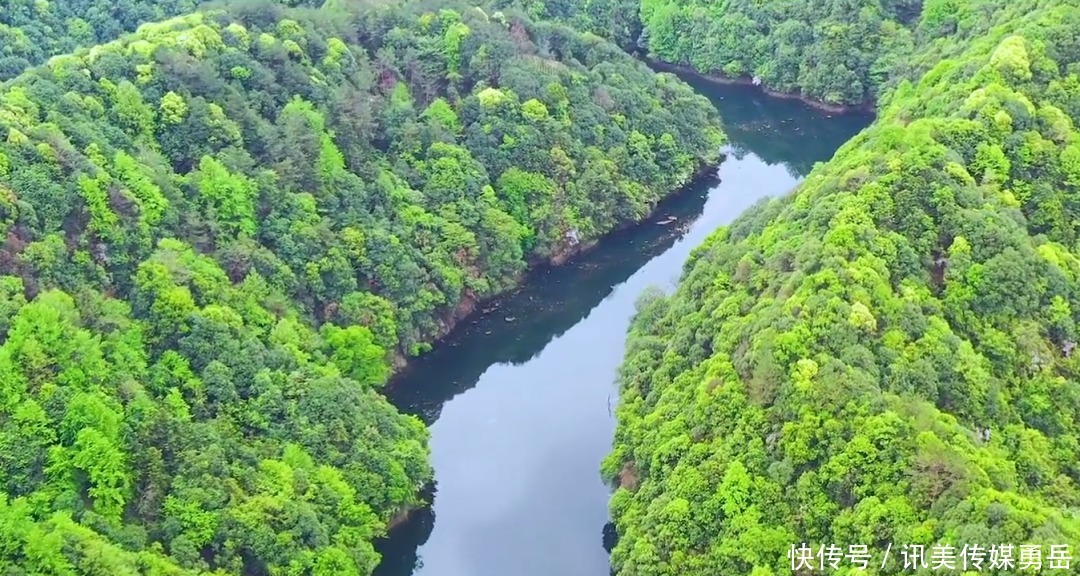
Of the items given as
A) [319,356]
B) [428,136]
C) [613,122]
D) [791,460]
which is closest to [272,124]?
[428,136]

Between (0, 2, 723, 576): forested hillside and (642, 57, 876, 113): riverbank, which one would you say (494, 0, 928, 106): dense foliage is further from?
(0, 2, 723, 576): forested hillside

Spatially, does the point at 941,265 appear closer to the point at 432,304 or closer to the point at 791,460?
the point at 791,460

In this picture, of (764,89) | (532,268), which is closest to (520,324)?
(532,268)

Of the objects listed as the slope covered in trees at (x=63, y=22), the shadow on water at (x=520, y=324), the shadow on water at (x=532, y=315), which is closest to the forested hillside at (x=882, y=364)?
the shadow on water at (x=520, y=324)

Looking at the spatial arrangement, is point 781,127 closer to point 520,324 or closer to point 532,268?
point 532,268

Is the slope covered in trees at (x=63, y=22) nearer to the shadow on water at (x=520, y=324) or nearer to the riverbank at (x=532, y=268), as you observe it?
the riverbank at (x=532, y=268)

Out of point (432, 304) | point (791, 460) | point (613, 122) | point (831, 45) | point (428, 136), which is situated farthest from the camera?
point (831, 45)

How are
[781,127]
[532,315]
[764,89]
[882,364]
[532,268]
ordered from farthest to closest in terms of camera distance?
[764,89] → [781,127] → [532,268] → [532,315] → [882,364]
